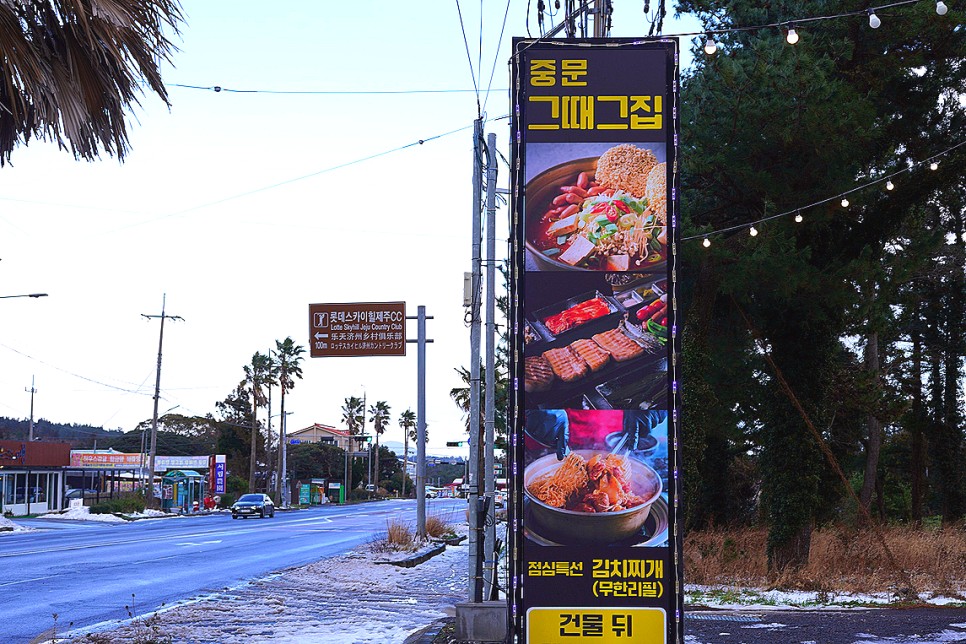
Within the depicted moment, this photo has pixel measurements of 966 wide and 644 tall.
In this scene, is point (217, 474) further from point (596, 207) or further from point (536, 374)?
point (596, 207)

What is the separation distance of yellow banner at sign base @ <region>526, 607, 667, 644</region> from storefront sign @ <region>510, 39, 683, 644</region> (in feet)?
0.04

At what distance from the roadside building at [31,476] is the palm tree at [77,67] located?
52.8 metres

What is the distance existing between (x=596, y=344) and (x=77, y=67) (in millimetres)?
5141

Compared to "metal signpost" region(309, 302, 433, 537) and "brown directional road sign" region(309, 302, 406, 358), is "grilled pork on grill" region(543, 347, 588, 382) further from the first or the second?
"brown directional road sign" region(309, 302, 406, 358)

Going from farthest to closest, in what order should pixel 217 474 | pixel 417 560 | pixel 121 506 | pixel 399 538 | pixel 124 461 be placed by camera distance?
pixel 217 474 → pixel 124 461 → pixel 121 506 → pixel 399 538 → pixel 417 560

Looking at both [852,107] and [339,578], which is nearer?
[852,107]

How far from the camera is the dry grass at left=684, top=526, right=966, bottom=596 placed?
1733 centimetres

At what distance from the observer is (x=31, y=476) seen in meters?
61.0

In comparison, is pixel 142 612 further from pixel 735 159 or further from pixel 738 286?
pixel 735 159

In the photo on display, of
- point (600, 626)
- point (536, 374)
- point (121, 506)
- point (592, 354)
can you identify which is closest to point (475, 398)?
point (536, 374)

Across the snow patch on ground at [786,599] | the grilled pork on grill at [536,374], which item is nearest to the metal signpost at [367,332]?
the snow patch on ground at [786,599]

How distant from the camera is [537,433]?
975cm

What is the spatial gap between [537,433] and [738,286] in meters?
9.98

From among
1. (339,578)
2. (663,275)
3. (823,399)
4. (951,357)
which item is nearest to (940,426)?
(951,357)
